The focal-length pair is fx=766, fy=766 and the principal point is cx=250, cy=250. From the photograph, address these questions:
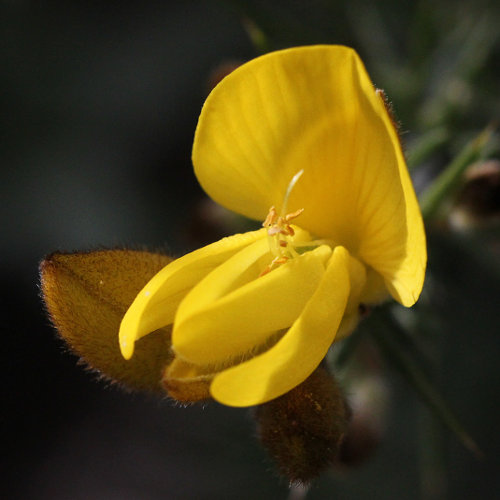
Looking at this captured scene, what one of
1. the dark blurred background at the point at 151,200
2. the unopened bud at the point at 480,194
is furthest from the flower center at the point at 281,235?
the dark blurred background at the point at 151,200

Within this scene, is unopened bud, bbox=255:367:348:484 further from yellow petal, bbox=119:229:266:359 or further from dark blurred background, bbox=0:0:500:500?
dark blurred background, bbox=0:0:500:500

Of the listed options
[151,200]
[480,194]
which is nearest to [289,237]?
[480,194]

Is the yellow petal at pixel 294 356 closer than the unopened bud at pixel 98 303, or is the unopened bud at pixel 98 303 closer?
the yellow petal at pixel 294 356

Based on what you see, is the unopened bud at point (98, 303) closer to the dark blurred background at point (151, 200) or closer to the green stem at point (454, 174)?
the green stem at point (454, 174)

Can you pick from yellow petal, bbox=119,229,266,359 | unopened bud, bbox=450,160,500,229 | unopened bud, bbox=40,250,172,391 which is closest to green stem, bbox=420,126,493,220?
unopened bud, bbox=450,160,500,229

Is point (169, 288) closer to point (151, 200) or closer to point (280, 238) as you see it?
point (280, 238)

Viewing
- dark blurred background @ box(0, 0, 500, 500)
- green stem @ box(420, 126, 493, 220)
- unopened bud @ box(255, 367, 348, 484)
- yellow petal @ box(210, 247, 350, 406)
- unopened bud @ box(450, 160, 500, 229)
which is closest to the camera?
yellow petal @ box(210, 247, 350, 406)

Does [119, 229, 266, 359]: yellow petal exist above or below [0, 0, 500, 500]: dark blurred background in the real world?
above
